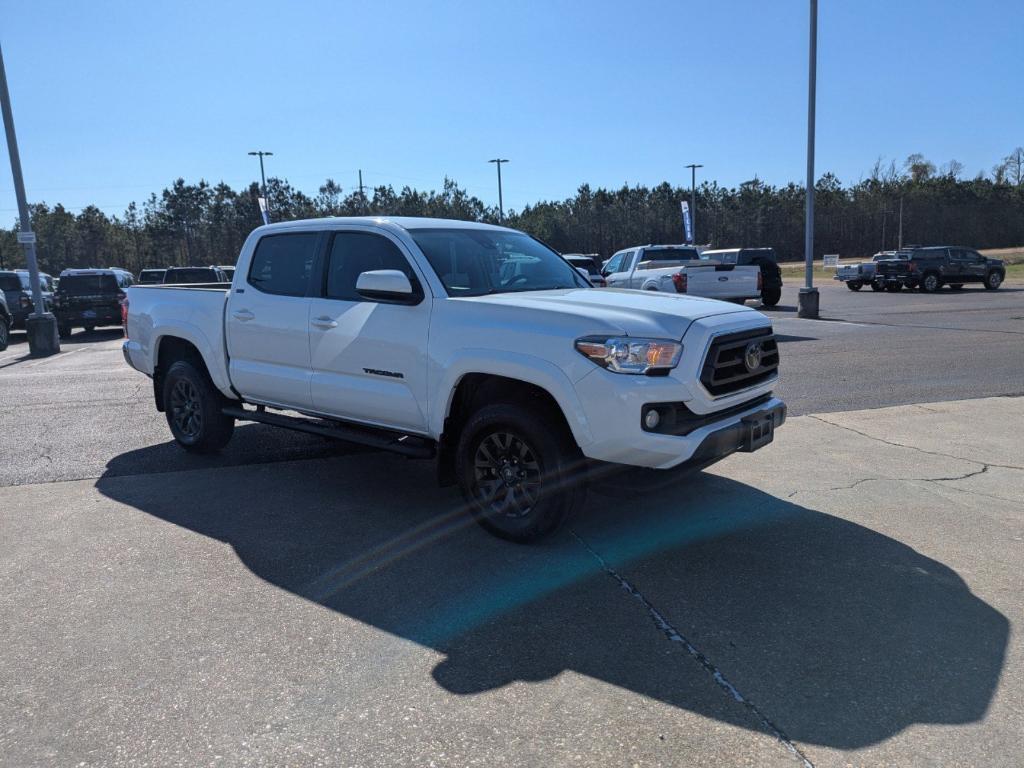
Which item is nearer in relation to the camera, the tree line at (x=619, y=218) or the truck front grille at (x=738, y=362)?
the truck front grille at (x=738, y=362)

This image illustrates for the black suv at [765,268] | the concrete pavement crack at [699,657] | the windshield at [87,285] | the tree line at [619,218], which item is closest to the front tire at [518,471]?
the concrete pavement crack at [699,657]

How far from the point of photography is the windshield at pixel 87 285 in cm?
1947

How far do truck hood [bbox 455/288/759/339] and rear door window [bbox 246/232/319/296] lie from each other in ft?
5.40

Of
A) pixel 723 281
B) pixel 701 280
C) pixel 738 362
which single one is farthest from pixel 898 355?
pixel 738 362

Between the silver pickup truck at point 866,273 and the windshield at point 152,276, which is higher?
the windshield at point 152,276

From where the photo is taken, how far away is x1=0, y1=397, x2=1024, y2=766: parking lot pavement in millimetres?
2746

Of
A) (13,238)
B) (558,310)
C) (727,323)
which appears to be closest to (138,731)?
(558,310)

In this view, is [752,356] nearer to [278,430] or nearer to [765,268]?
[278,430]

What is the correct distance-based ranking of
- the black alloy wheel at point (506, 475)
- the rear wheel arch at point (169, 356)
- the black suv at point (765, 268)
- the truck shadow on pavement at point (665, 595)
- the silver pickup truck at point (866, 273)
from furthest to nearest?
the silver pickup truck at point (866, 273), the black suv at point (765, 268), the rear wheel arch at point (169, 356), the black alloy wheel at point (506, 475), the truck shadow on pavement at point (665, 595)

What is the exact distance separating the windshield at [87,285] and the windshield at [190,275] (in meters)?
1.37

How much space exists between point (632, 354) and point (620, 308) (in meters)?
0.44

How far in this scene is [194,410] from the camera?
6.79m

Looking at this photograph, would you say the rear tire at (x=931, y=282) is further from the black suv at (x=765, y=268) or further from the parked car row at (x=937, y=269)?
the black suv at (x=765, y=268)

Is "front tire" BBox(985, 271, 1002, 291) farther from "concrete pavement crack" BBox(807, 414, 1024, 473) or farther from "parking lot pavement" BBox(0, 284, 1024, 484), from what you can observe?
"concrete pavement crack" BBox(807, 414, 1024, 473)
